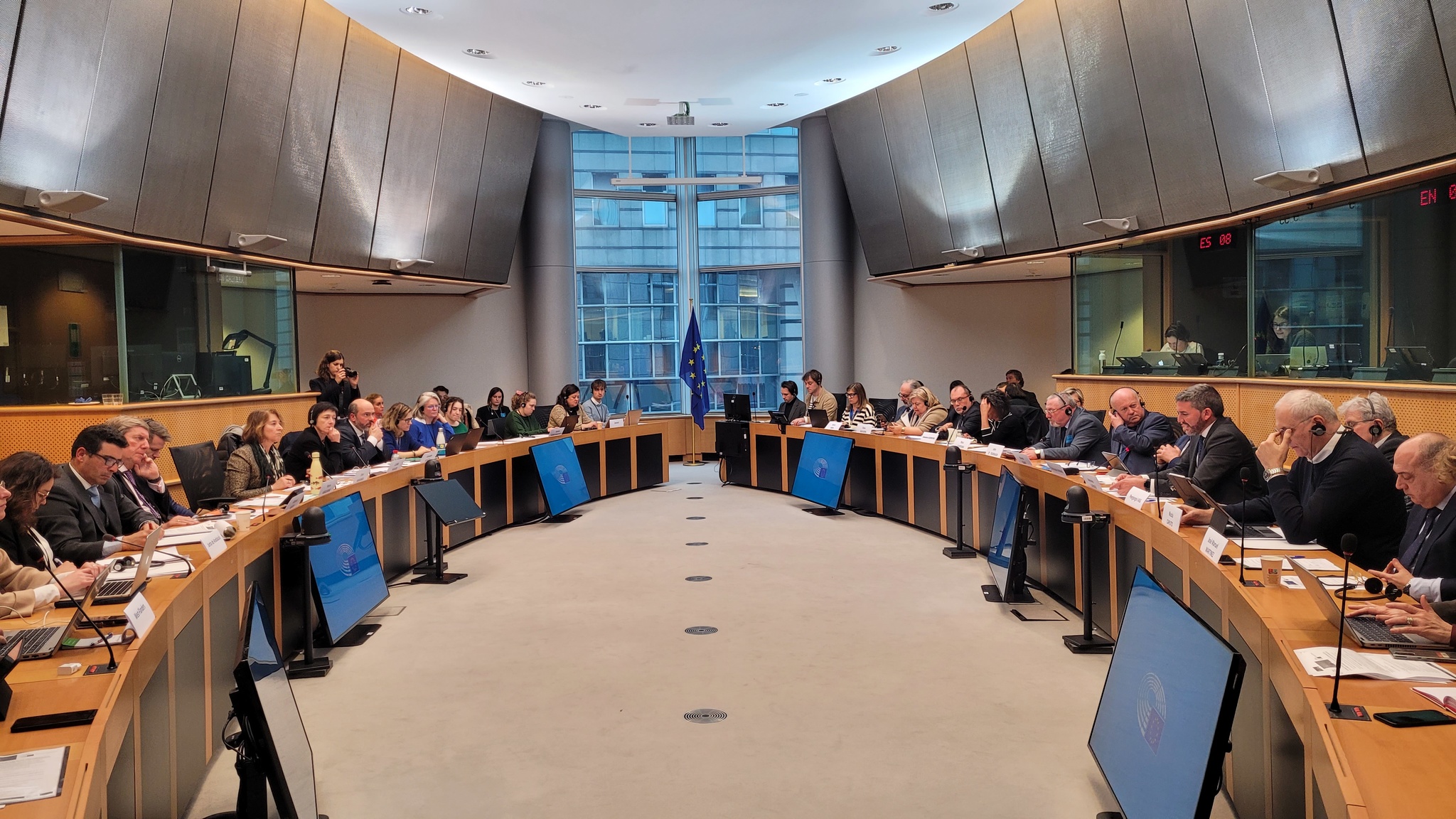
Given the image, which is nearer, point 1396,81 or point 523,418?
point 1396,81

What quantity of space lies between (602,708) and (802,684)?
0.96 m

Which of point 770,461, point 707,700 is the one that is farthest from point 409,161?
point 707,700

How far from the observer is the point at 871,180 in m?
12.8

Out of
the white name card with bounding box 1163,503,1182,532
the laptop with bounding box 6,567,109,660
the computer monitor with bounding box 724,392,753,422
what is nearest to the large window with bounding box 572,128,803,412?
the computer monitor with bounding box 724,392,753,422

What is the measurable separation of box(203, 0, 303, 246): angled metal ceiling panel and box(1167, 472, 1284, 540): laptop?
7.53 metres

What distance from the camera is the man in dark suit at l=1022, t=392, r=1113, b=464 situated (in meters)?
6.99

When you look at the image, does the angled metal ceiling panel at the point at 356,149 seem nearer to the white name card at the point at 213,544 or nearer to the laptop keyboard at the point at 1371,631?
the white name card at the point at 213,544

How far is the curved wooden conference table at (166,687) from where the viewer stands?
7.20 ft

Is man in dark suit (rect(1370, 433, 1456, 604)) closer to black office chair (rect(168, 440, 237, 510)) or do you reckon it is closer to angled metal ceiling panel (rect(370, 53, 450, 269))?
black office chair (rect(168, 440, 237, 510))

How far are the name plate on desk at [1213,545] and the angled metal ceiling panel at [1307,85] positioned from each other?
396 centimetres

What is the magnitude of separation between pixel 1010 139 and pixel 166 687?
9.20m

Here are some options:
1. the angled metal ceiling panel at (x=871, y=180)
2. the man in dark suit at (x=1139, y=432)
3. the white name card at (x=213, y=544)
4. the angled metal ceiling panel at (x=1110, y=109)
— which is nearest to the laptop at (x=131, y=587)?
the white name card at (x=213, y=544)

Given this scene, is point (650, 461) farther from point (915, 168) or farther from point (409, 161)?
point (915, 168)

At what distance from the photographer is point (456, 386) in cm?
1419
